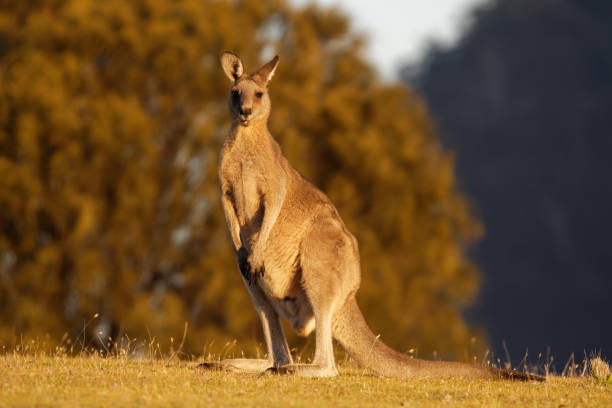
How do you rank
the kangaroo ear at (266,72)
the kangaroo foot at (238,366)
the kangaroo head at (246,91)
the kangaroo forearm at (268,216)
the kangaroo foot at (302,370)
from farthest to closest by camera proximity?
the kangaroo ear at (266,72)
the kangaroo head at (246,91)
the kangaroo forearm at (268,216)
the kangaroo foot at (238,366)
the kangaroo foot at (302,370)

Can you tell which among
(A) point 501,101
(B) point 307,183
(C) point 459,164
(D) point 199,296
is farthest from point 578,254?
(B) point 307,183

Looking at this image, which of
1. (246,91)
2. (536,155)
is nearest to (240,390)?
(246,91)

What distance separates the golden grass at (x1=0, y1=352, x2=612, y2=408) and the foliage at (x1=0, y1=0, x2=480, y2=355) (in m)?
8.08

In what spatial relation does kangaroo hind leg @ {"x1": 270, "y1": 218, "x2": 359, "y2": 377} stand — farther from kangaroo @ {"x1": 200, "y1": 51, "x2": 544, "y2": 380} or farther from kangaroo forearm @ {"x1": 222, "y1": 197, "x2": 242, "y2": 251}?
→ kangaroo forearm @ {"x1": 222, "y1": 197, "x2": 242, "y2": 251}

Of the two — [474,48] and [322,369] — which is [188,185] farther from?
[474,48]

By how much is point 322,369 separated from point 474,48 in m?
57.1

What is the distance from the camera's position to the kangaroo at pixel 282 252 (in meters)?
6.01

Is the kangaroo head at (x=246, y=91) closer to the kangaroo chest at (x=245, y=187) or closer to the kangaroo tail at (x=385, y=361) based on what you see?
the kangaroo chest at (x=245, y=187)

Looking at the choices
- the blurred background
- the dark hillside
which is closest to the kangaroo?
the blurred background

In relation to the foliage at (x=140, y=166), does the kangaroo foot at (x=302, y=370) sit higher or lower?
lower

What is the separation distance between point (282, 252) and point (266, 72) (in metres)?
1.39

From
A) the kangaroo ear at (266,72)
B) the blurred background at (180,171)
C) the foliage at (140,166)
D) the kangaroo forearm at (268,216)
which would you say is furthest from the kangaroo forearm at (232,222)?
the foliage at (140,166)

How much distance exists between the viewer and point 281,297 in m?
6.21

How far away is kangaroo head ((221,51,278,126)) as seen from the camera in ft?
20.3
